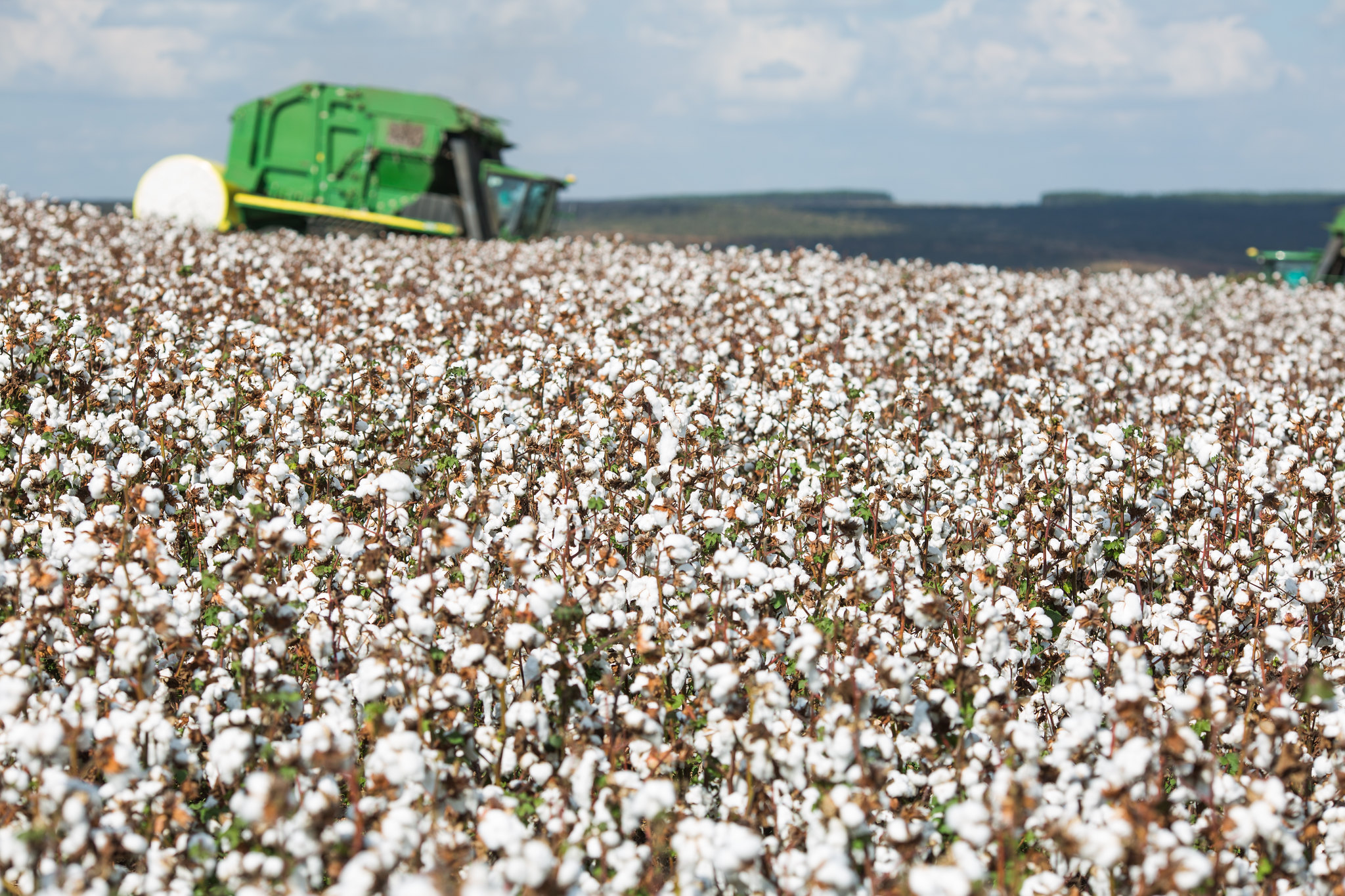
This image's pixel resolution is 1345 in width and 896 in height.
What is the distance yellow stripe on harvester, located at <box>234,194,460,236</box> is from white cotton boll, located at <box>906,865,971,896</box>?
21.5m

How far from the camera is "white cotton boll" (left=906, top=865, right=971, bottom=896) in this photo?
106 inches

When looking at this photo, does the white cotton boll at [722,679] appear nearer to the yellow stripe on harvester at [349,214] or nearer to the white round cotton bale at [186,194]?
the yellow stripe on harvester at [349,214]

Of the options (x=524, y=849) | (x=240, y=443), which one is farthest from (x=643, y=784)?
(x=240, y=443)

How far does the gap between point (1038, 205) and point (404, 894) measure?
16637 centimetres

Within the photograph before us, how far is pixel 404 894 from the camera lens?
239cm

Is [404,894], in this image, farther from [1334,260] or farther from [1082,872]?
[1334,260]

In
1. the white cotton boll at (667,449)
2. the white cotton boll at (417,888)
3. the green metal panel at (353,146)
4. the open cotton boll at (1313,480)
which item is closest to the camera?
the white cotton boll at (417,888)

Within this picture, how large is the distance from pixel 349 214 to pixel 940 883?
890 inches

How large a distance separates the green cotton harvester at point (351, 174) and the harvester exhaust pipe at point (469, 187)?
0.08 ft

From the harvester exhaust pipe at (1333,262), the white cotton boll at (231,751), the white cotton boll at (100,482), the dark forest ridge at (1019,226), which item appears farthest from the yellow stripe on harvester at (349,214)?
the dark forest ridge at (1019,226)

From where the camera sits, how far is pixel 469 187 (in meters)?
23.8

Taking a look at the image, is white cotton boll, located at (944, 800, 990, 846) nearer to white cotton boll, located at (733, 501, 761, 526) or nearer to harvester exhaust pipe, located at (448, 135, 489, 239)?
white cotton boll, located at (733, 501, 761, 526)

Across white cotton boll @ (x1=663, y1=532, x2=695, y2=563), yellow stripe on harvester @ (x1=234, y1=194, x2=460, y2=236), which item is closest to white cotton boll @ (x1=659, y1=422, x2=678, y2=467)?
white cotton boll @ (x1=663, y1=532, x2=695, y2=563)

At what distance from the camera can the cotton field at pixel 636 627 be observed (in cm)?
321
